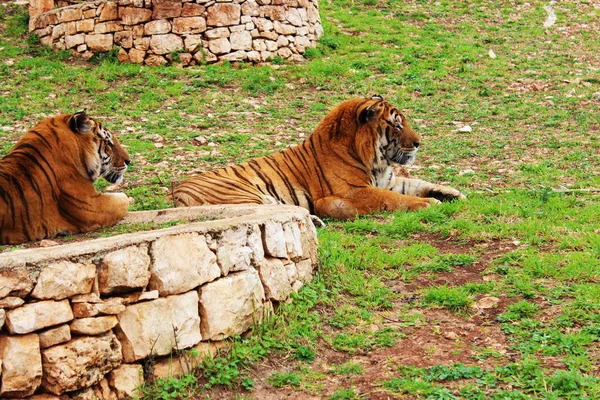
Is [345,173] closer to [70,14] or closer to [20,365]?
[20,365]

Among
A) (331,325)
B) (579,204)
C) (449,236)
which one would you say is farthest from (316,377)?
(579,204)

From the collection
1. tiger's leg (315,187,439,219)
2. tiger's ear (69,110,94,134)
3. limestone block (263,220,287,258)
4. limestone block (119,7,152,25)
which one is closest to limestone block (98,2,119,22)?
limestone block (119,7,152,25)

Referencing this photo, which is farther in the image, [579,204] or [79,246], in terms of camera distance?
[579,204]

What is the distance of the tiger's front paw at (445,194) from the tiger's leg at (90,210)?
10.9 ft

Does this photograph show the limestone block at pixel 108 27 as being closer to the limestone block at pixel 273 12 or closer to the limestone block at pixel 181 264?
the limestone block at pixel 273 12

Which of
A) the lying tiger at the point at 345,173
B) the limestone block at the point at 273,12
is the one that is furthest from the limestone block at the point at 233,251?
the limestone block at the point at 273,12

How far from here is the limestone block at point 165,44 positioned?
12820mm

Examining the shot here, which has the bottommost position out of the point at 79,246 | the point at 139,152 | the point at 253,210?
the point at 139,152

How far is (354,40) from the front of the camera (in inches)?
594

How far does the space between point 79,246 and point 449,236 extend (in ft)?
11.7

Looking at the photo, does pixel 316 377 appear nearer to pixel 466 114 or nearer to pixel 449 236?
pixel 449 236

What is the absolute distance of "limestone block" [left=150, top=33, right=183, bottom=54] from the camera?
12820 mm

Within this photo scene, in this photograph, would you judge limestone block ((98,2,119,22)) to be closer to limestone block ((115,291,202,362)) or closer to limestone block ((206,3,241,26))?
limestone block ((206,3,241,26))

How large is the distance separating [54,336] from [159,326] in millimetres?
570
